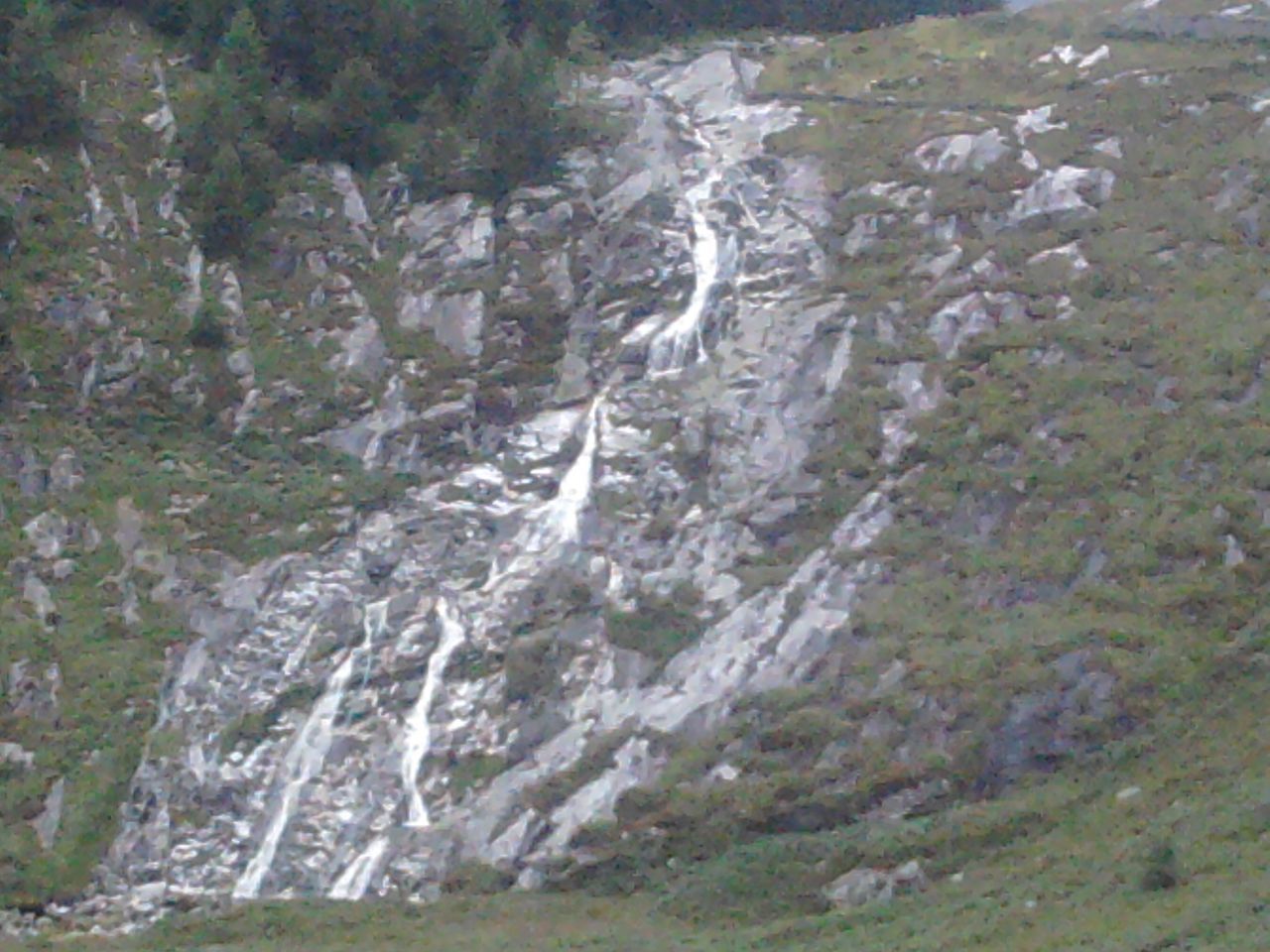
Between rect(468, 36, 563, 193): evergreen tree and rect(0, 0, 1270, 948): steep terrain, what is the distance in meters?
1.17

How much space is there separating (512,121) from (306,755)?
813 inches

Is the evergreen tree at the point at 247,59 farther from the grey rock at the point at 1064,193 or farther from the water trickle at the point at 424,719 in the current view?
the grey rock at the point at 1064,193

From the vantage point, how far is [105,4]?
4384 centimetres

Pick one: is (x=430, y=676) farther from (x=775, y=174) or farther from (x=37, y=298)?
(x=775, y=174)

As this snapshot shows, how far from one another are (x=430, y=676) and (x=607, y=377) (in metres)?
10.1

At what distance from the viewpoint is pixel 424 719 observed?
29203 mm

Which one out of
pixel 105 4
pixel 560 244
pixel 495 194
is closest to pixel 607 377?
pixel 560 244

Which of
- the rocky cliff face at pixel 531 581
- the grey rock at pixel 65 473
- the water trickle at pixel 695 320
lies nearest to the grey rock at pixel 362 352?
the rocky cliff face at pixel 531 581

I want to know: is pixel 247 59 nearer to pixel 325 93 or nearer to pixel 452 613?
pixel 325 93

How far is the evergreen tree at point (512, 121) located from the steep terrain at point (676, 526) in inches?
46.1

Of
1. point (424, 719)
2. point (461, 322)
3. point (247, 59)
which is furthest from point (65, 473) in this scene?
point (247, 59)

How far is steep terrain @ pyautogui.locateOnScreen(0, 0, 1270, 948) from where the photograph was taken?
25.7m

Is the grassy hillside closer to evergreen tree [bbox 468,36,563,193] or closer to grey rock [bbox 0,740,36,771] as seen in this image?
grey rock [bbox 0,740,36,771]

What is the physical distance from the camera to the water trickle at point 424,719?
Result: 91.0 ft
